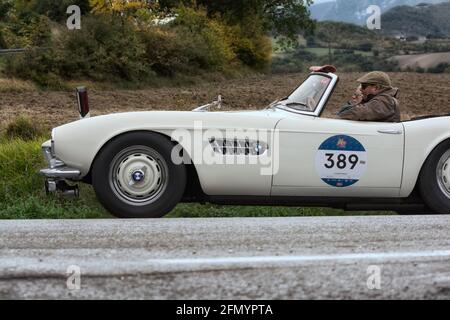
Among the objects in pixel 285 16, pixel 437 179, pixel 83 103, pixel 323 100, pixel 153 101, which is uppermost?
pixel 285 16

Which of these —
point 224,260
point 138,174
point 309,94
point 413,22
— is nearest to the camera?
point 224,260

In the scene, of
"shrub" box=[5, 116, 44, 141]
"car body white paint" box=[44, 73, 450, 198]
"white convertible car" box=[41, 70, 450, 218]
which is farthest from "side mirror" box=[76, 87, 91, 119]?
"shrub" box=[5, 116, 44, 141]

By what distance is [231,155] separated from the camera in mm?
5562

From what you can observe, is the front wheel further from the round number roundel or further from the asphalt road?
the round number roundel

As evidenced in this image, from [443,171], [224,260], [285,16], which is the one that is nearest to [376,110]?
[443,171]

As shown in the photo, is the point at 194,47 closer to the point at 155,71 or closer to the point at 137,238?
the point at 155,71

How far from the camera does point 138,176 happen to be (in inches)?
215

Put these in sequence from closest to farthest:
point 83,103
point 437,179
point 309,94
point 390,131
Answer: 1. point 390,131
2. point 437,179
3. point 309,94
4. point 83,103

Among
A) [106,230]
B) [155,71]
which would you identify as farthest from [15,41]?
[106,230]

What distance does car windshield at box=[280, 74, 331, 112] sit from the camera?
6.10 meters

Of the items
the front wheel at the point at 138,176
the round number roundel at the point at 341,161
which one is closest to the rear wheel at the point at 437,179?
the round number roundel at the point at 341,161

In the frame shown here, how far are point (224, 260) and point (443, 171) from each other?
2.86m

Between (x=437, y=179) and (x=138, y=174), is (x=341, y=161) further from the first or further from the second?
(x=138, y=174)

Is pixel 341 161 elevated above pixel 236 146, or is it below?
below
